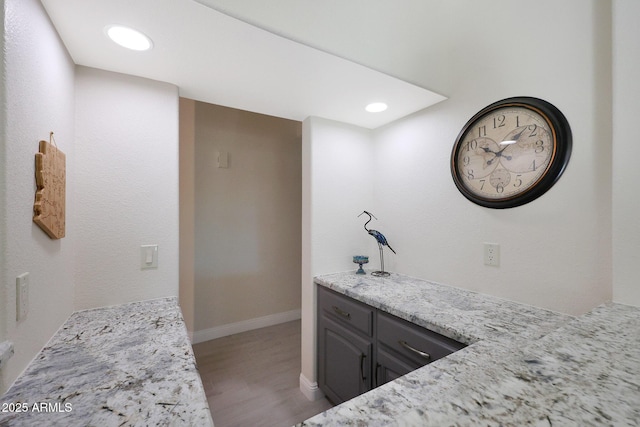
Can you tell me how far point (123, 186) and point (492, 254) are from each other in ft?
6.79

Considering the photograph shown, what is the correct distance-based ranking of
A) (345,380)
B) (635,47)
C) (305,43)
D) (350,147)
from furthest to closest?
(350,147) → (345,380) → (305,43) → (635,47)

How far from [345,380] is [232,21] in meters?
2.02

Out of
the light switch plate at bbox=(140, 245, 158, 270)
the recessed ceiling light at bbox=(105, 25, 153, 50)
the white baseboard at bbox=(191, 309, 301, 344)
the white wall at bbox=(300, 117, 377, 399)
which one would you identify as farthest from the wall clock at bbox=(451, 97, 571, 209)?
the white baseboard at bbox=(191, 309, 301, 344)

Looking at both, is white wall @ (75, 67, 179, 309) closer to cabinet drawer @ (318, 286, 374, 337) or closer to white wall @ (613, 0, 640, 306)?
cabinet drawer @ (318, 286, 374, 337)

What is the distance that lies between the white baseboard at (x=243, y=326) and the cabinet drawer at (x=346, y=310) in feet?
4.84

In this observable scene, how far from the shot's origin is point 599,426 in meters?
0.43

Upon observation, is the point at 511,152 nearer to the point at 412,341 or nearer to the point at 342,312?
the point at 412,341

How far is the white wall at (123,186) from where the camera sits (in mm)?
1277

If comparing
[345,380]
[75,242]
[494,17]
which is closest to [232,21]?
[75,242]

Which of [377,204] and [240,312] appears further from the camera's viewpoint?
[240,312]

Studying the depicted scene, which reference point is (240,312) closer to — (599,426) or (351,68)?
(351,68)

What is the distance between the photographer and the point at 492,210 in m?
1.46

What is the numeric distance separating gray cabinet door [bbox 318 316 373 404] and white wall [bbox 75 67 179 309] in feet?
3.52

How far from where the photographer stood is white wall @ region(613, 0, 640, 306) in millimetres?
965
